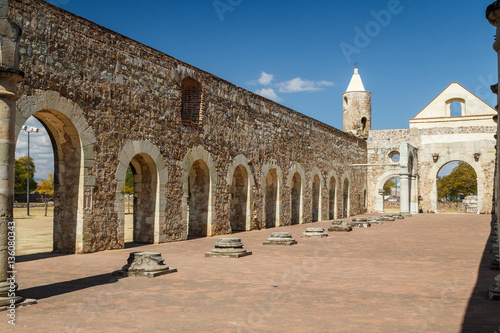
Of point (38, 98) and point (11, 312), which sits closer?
point (11, 312)

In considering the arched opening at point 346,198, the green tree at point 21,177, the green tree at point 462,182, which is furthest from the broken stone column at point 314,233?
the green tree at point 462,182

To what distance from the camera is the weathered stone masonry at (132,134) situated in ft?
31.7

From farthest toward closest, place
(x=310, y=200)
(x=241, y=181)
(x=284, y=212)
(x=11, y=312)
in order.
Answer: (x=310, y=200), (x=284, y=212), (x=241, y=181), (x=11, y=312)

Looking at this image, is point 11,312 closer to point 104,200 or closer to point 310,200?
point 104,200

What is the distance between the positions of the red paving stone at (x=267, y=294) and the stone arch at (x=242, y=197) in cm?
691

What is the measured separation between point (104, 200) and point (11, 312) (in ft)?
19.2

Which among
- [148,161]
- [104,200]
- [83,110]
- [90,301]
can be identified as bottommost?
[90,301]

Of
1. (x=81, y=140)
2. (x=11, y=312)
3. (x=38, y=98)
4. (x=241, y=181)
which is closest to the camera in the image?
(x=11, y=312)

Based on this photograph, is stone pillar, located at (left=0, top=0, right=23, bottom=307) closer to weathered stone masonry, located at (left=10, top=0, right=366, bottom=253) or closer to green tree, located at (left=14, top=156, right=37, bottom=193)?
weathered stone masonry, located at (left=10, top=0, right=366, bottom=253)

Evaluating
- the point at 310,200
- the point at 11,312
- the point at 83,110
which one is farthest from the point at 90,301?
the point at 310,200

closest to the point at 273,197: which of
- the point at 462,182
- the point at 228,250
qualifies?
the point at 228,250

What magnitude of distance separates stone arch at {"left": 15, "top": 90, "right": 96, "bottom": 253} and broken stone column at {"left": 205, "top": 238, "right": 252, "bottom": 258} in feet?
8.37

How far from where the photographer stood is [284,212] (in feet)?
67.3

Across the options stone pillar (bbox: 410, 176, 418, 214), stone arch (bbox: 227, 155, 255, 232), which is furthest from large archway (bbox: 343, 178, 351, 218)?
stone arch (bbox: 227, 155, 255, 232)
